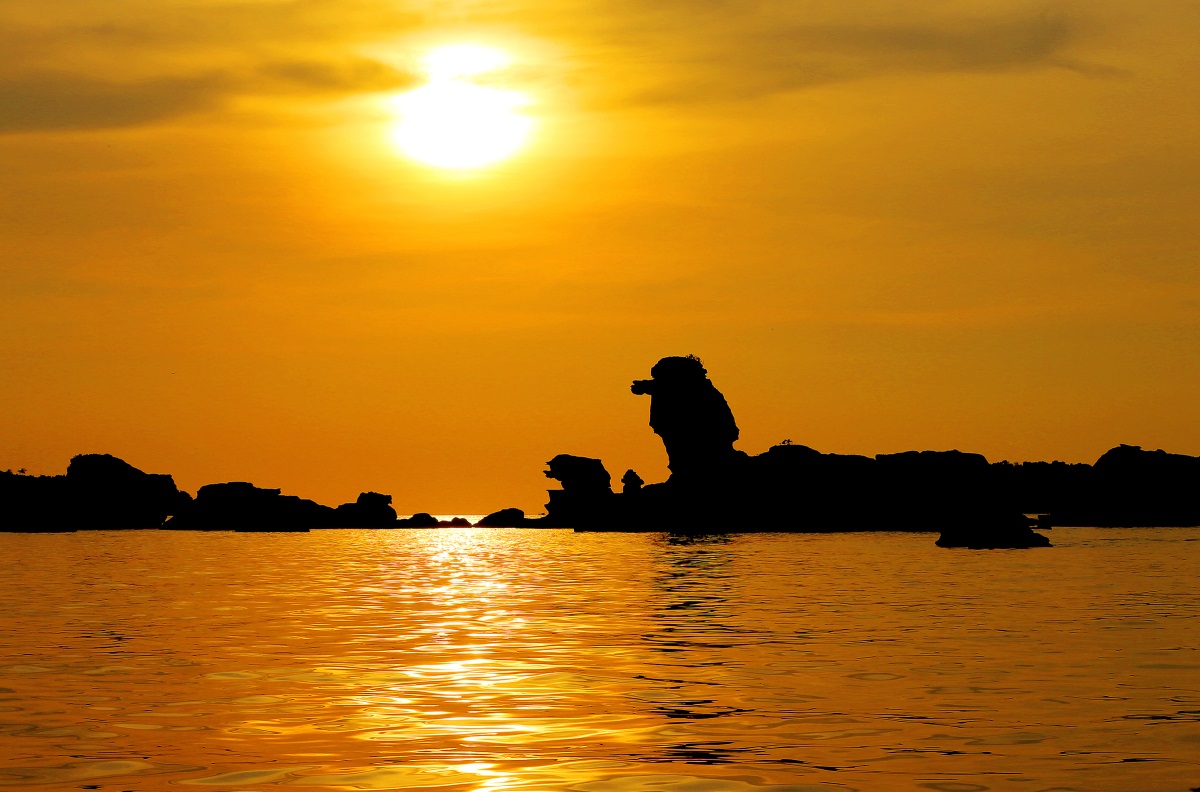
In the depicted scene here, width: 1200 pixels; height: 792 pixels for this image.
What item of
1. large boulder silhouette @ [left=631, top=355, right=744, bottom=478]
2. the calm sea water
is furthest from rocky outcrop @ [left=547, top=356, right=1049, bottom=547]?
the calm sea water

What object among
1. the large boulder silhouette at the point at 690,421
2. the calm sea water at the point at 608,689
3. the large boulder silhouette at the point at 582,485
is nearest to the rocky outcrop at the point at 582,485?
the large boulder silhouette at the point at 582,485

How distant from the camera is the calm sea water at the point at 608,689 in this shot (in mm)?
17156

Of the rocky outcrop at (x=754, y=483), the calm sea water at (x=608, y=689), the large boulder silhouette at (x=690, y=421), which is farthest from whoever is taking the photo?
the large boulder silhouette at (x=690, y=421)

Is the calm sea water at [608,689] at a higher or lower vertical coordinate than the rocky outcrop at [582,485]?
lower

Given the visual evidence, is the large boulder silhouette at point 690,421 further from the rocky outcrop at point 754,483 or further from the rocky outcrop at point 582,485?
the rocky outcrop at point 582,485

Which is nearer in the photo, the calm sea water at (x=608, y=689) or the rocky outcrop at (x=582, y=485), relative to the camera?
the calm sea water at (x=608, y=689)

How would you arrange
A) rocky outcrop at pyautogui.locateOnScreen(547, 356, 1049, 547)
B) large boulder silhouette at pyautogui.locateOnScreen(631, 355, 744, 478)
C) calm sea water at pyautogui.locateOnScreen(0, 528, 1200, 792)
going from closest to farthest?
1. calm sea water at pyautogui.locateOnScreen(0, 528, 1200, 792)
2. rocky outcrop at pyautogui.locateOnScreen(547, 356, 1049, 547)
3. large boulder silhouette at pyautogui.locateOnScreen(631, 355, 744, 478)

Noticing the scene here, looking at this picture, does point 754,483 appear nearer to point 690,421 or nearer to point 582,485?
point 690,421

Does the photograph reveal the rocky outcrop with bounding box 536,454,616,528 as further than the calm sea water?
Yes

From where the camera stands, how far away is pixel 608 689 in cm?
2469

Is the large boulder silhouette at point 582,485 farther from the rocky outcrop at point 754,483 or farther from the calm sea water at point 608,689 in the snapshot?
the calm sea water at point 608,689

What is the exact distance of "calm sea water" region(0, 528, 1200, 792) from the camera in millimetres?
17156

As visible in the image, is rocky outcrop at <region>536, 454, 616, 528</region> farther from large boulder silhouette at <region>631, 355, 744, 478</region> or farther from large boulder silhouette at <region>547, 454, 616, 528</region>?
large boulder silhouette at <region>631, 355, 744, 478</region>

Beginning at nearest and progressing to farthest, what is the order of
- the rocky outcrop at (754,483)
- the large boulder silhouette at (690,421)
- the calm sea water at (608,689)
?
1. the calm sea water at (608,689)
2. the rocky outcrop at (754,483)
3. the large boulder silhouette at (690,421)
